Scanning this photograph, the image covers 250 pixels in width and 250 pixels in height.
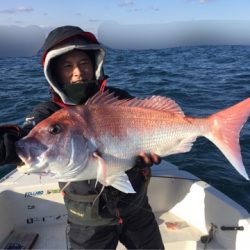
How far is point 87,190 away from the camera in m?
3.33

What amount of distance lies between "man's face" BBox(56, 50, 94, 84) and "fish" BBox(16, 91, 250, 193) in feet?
2.68

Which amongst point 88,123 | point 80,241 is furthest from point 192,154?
point 88,123

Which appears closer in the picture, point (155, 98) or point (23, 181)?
point (155, 98)

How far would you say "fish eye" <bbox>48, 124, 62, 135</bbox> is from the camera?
2.56 metres

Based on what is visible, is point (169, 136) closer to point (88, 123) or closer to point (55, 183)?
point (88, 123)

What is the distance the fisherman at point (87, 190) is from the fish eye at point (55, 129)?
56 cm

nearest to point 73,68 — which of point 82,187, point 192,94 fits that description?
point 82,187

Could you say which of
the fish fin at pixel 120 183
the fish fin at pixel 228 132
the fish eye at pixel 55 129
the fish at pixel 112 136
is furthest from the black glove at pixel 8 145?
the fish fin at pixel 228 132

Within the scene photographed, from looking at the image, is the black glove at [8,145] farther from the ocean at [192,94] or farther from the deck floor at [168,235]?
the ocean at [192,94]

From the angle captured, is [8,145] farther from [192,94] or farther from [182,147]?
[192,94]

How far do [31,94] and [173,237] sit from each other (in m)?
10.2

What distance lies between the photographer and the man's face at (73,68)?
3.62 metres

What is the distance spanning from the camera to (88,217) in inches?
131

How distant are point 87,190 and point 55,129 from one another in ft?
3.13
